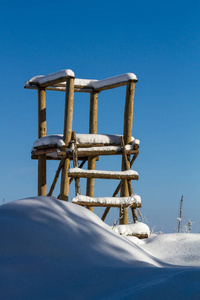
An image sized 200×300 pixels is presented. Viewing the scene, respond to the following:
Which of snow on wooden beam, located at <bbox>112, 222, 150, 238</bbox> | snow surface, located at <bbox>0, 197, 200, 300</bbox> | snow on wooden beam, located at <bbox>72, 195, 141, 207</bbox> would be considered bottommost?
snow on wooden beam, located at <bbox>112, 222, 150, 238</bbox>

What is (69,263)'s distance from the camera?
2.37 meters

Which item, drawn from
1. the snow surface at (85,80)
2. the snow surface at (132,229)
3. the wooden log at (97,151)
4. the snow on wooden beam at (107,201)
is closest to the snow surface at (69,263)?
Answer: the snow surface at (132,229)

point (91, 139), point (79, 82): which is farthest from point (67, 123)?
point (79, 82)

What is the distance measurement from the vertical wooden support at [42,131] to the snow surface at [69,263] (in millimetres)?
5805

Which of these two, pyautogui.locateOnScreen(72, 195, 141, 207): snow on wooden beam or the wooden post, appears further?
the wooden post

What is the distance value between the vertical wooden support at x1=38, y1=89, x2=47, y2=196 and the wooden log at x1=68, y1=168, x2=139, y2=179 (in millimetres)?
2132

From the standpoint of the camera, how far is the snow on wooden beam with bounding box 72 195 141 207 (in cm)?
654

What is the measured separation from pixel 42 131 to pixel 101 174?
8.35 ft

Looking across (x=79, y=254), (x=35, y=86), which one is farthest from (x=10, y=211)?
(x=35, y=86)

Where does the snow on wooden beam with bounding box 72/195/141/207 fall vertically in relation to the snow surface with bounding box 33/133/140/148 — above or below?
below

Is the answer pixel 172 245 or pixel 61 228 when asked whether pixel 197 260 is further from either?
pixel 61 228

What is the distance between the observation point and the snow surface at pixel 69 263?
1.94 metres

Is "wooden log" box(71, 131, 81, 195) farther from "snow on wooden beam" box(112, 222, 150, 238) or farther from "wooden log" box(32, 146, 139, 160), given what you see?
"snow on wooden beam" box(112, 222, 150, 238)

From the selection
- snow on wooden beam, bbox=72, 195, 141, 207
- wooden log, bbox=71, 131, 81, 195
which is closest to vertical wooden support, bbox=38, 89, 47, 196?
wooden log, bbox=71, 131, 81, 195
